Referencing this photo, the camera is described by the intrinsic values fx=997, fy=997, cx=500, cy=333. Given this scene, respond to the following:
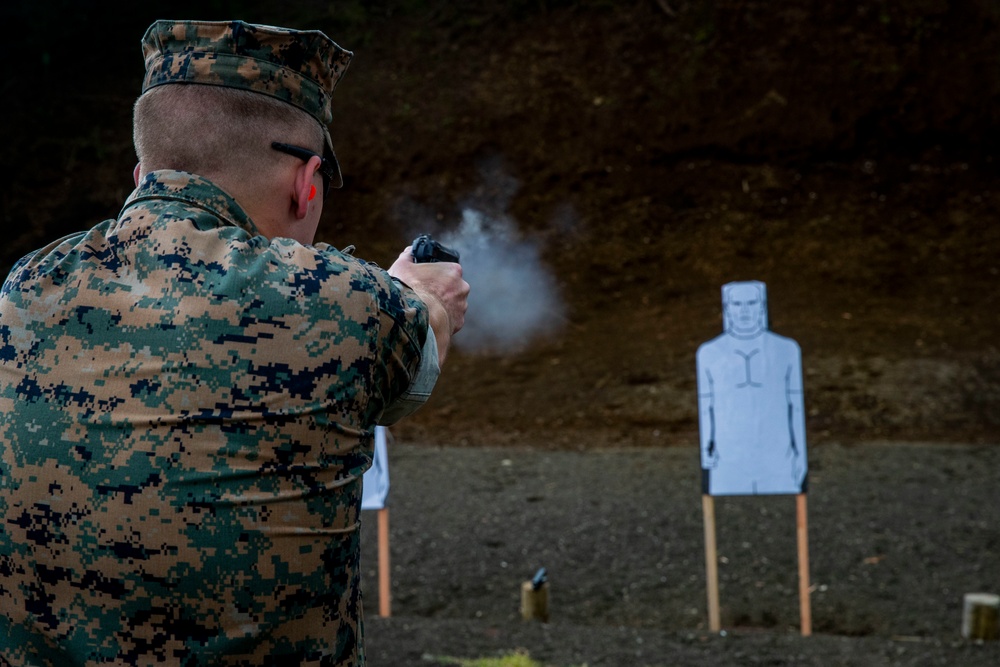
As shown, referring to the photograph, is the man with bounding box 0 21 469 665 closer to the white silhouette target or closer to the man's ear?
the man's ear

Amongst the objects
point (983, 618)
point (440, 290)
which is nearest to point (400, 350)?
point (440, 290)

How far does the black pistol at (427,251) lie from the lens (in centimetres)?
135

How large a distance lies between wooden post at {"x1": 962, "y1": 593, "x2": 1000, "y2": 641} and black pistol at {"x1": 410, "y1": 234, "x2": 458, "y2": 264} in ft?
11.3

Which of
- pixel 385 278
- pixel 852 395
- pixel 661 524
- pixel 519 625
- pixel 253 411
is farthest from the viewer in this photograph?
pixel 852 395

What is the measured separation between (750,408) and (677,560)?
87 cm

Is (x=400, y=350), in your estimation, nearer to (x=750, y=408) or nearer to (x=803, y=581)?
(x=803, y=581)

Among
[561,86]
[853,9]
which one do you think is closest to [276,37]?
[561,86]

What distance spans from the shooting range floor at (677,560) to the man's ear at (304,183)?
242 cm

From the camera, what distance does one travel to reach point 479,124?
1145 centimetres

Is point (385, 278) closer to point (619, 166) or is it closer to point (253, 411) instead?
point (253, 411)

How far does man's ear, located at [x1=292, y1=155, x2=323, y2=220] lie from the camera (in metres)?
1.25

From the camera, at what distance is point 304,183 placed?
4.12ft

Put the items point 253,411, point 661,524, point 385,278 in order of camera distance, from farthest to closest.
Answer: point 661,524 → point 385,278 → point 253,411

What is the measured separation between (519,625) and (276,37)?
3.19 metres
